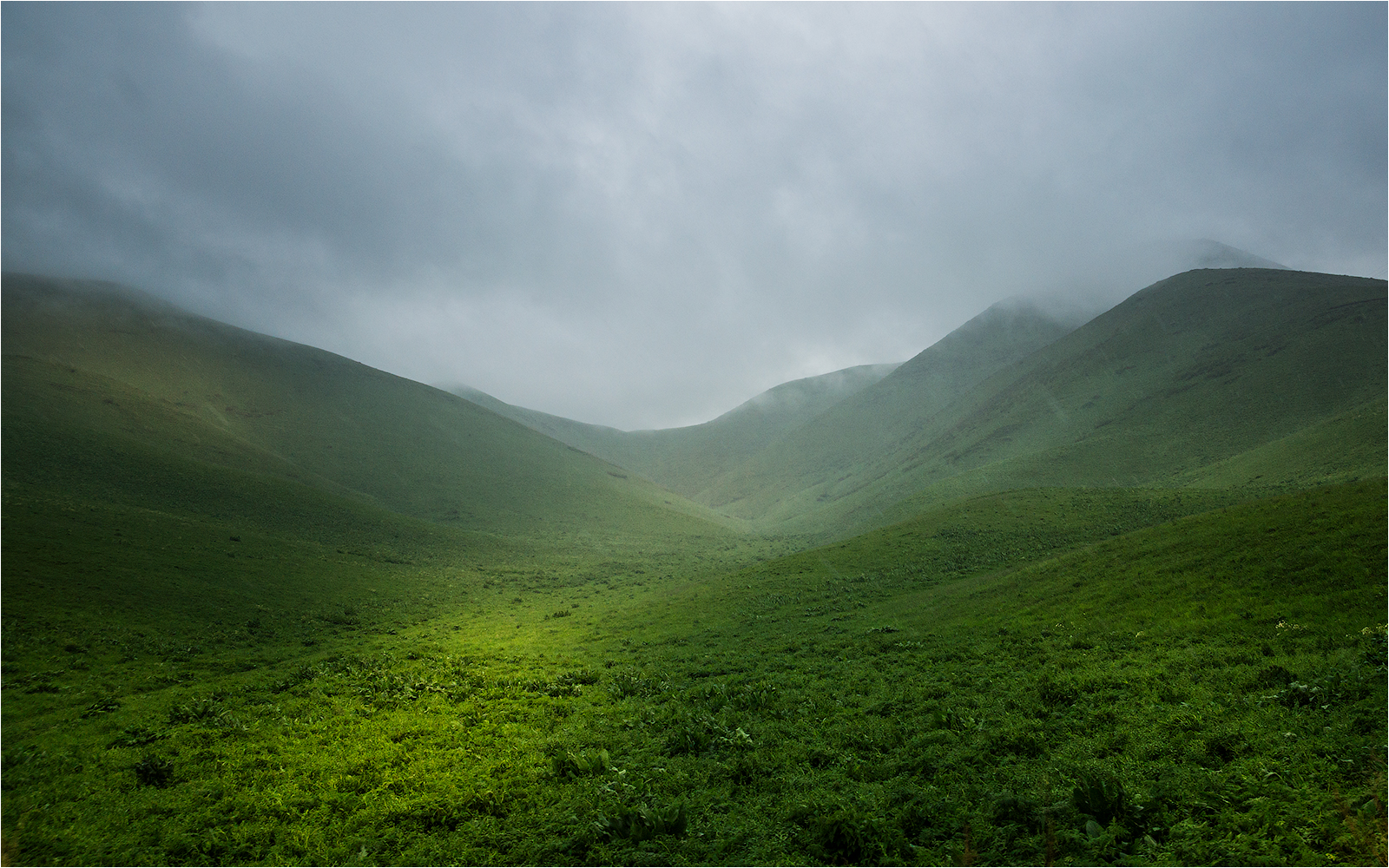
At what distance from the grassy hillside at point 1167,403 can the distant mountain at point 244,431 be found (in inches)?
2124

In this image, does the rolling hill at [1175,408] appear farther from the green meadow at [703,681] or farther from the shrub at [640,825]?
the shrub at [640,825]

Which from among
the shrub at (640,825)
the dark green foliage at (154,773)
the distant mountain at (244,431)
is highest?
the distant mountain at (244,431)

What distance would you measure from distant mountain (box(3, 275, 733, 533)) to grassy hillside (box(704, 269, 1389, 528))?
5394 centimetres

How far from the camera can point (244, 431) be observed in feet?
376

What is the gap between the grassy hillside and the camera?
8175 centimetres

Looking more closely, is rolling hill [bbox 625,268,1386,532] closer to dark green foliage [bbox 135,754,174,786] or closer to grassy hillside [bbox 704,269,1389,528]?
grassy hillside [bbox 704,269,1389,528]

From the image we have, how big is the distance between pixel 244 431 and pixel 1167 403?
183 m

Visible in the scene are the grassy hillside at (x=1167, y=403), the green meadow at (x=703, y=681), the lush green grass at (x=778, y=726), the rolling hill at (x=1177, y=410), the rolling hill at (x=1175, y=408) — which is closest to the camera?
the lush green grass at (x=778, y=726)

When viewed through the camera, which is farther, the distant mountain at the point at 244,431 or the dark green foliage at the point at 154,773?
the distant mountain at the point at 244,431

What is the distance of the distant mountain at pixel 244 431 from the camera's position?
68750 mm

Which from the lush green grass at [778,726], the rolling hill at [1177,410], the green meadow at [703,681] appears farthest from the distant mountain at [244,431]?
the rolling hill at [1177,410]

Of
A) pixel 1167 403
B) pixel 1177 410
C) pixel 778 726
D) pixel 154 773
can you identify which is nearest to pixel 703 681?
pixel 778 726

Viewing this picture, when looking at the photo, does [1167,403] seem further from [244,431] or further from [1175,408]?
[244,431]

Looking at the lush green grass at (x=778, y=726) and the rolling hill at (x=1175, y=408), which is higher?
the rolling hill at (x=1175, y=408)
